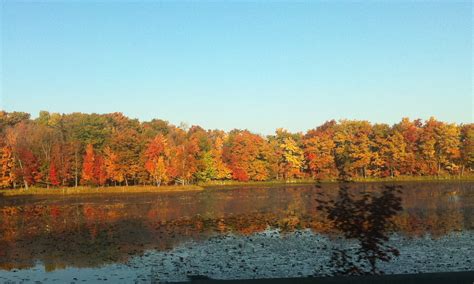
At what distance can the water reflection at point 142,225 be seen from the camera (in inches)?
869

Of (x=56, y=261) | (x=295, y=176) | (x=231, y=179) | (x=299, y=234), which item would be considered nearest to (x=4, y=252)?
(x=56, y=261)

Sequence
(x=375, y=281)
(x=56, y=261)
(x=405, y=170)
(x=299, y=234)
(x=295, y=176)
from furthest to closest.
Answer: (x=295, y=176) → (x=405, y=170) → (x=299, y=234) → (x=56, y=261) → (x=375, y=281)

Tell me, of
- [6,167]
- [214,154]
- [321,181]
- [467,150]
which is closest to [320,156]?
[321,181]

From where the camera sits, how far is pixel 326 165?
87.9 meters

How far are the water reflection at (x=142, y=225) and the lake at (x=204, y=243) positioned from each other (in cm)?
7

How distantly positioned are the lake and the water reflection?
0.07 meters

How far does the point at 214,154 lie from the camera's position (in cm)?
8669

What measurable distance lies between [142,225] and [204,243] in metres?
9.15

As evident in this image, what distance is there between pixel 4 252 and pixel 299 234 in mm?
16403

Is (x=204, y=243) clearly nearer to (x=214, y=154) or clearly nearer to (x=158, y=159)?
(x=158, y=159)

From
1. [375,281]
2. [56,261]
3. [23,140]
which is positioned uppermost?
[23,140]

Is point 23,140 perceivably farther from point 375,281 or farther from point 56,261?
point 375,281

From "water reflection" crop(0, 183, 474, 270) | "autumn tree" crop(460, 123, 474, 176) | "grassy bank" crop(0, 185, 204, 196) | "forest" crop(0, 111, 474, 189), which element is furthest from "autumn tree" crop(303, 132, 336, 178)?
"water reflection" crop(0, 183, 474, 270)

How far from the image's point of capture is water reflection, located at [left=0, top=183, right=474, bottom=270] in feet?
72.4
